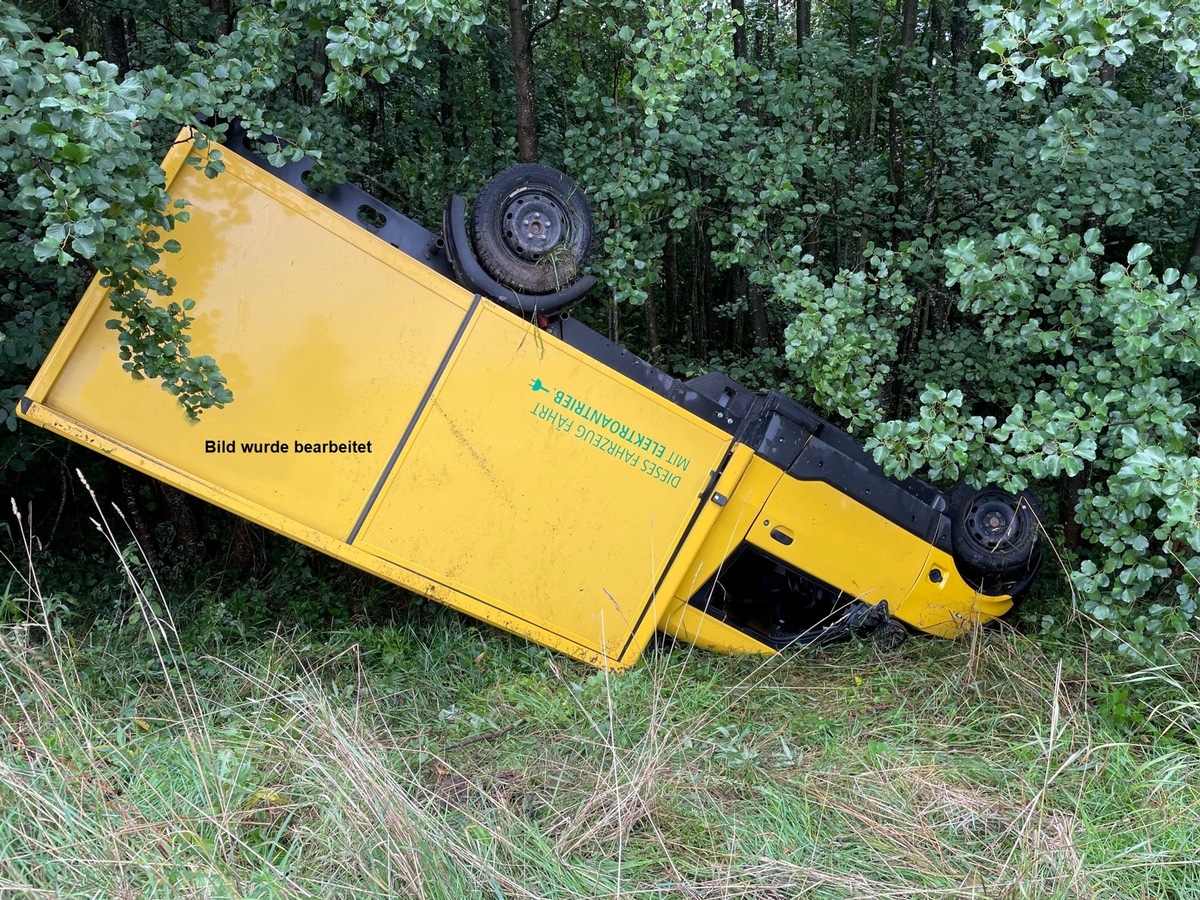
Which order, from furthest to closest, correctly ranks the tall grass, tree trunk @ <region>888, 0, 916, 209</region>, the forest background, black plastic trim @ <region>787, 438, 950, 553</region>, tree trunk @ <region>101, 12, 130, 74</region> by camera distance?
tree trunk @ <region>888, 0, 916, 209</region> < tree trunk @ <region>101, 12, 130, 74</region> < black plastic trim @ <region>787, 438, 950, 553</region> < the forest background < the tall grass

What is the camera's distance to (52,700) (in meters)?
3.45

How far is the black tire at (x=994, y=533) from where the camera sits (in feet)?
15.9

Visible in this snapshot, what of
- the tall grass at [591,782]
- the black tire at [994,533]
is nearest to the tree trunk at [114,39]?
the tall grass at [591,782]

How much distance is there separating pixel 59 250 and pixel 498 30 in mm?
5104

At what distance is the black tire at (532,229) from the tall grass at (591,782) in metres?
1.80

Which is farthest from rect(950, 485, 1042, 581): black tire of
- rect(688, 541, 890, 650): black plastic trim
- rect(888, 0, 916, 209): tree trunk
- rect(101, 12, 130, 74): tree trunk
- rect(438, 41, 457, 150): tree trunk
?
rect(101, 12, 130, 74): tree trunk

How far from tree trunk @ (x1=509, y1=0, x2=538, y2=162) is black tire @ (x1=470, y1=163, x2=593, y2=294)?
155cm

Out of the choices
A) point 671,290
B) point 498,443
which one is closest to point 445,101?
point 671,290

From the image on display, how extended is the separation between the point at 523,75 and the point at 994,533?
12.0 ft

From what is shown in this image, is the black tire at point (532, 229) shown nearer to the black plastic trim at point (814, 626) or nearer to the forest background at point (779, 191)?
the forest background at point (779, 191)

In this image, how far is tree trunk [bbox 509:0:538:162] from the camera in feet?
18.0

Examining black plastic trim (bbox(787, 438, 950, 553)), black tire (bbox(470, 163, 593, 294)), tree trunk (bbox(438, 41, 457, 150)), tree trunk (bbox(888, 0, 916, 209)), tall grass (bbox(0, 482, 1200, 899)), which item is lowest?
tall grass (bbox(0, 482, 1200, 899))

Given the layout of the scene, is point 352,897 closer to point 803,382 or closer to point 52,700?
point 52,700

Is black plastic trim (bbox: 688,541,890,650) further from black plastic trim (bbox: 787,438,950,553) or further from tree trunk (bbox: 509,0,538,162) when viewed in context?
tree trunk (bbox: 509,0,538,162)
